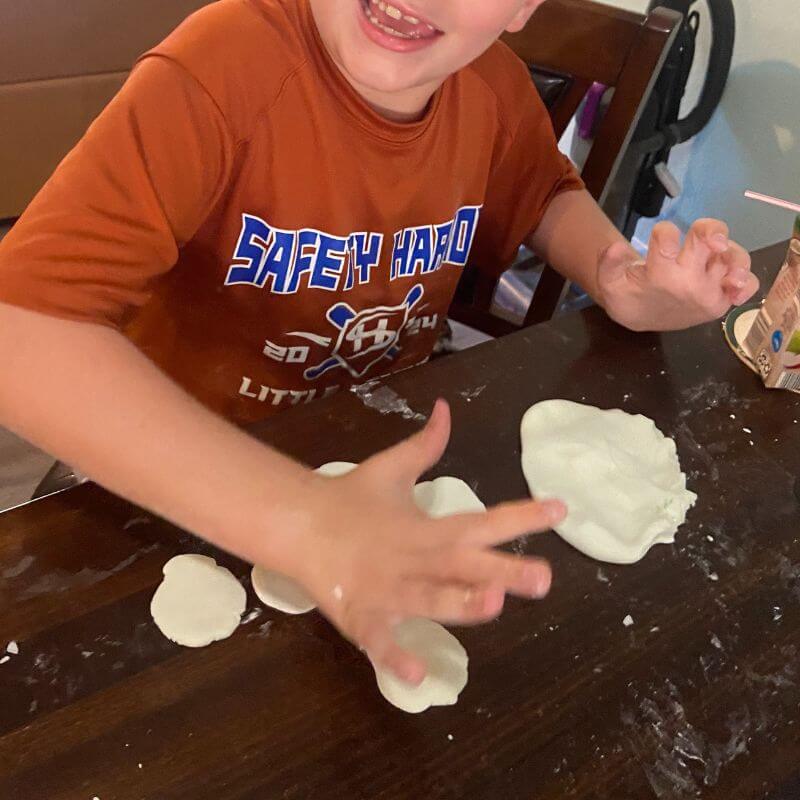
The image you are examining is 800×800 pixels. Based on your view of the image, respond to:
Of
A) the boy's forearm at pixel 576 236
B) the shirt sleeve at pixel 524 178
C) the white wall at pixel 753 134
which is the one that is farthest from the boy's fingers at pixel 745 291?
the white wall at pixel 753 134

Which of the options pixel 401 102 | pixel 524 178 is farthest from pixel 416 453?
pixel 524 178

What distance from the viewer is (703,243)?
28.5 inches

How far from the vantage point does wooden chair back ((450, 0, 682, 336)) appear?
92 cm

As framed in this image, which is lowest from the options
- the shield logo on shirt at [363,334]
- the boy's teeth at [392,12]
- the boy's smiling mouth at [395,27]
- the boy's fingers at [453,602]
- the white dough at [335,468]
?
the shield logo on shirt at [363,334]

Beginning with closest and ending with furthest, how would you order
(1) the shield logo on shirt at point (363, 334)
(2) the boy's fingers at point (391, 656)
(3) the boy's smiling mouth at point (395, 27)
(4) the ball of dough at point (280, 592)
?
(2) the boy's fingers at point (391, 656) → (4) the ball of dough at point (280, 592) → (3) the boy's smiling mouth at point (395, 27) → (1) the shield logo on shirt at point (363, 334)

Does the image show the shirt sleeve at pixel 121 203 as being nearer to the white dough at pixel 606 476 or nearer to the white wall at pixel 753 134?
the white dough at pixel 606 476

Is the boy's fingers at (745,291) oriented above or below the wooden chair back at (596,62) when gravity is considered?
below

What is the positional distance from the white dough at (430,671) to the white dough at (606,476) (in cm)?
14

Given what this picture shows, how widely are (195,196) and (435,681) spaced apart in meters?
0.43

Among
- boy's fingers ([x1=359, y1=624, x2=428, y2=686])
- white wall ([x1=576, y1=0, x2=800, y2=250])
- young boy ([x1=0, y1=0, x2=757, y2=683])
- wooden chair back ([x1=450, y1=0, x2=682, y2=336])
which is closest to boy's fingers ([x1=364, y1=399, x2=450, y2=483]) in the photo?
young boy ([x1=0, y1=0, x2=757, y2=683])

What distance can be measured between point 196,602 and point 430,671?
159mm

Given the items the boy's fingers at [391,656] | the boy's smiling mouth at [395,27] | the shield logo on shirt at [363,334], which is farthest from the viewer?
the shield logo on shirt at [363,334]

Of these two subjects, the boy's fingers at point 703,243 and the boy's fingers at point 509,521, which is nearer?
the boy's fingers at point 509,521

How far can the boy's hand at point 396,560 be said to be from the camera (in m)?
0.43
